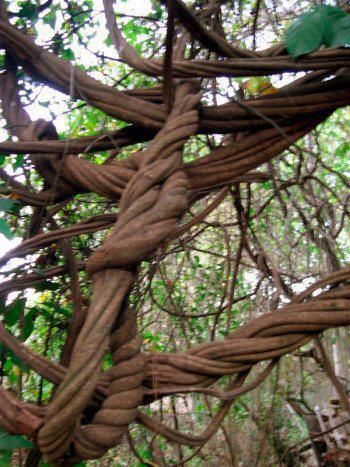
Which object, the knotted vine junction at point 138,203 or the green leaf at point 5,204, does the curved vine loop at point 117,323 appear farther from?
the green leaf at point 5,204

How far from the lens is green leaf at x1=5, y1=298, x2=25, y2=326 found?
1.08m

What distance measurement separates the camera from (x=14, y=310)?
1.08 metres

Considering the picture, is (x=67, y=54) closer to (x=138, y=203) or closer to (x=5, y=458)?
(x=138, y=203)

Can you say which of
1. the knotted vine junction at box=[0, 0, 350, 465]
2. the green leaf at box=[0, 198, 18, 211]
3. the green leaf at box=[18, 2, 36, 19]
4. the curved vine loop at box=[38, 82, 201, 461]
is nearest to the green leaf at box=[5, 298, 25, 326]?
the knotted vine junction at box=[0, 0, 350, 465]

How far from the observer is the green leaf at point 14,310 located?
1076 millimetres

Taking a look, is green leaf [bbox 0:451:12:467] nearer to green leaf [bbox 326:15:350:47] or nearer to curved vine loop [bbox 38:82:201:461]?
curved vine loop [bbox 38:82:201:461]

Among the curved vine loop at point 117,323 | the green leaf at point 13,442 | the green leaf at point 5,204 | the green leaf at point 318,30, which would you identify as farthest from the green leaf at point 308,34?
the green leaf at point 13,442

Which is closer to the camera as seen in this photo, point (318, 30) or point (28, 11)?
point (318, 30)

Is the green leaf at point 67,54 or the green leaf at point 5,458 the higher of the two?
the green leaf at point 67,54

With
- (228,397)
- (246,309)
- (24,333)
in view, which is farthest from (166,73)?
(246,309)

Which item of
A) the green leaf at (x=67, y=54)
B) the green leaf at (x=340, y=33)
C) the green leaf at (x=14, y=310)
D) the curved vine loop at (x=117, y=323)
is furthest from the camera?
the green leaf at (x=67, y=54)

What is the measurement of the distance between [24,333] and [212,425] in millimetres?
450

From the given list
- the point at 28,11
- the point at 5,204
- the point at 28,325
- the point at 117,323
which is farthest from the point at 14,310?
the point at 28,11

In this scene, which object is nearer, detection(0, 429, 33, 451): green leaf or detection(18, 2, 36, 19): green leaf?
detection(0, 429, 33, 451): green leaf
